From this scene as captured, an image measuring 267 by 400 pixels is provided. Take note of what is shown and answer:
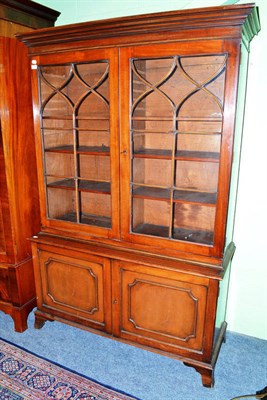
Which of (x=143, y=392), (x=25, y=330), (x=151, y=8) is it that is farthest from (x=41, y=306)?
(x=151, y=8)

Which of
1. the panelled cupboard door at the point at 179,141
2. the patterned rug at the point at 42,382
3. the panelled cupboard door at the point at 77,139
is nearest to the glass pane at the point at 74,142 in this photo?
the panelled cupboard door at the point at 77,139

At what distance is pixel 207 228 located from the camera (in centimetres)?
179

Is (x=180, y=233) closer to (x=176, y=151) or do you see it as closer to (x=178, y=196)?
(x=178, y=196)

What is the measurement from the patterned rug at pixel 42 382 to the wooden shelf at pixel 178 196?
994 mm

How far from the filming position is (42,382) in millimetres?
1638

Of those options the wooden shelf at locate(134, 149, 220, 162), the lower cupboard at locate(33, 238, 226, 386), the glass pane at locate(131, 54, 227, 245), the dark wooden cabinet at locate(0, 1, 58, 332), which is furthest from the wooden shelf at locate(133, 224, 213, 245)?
the dark wooden cabinet at locate(0, 1, 58, 332)

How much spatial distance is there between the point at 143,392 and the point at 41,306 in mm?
820

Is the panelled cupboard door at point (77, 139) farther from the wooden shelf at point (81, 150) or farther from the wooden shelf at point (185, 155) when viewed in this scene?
the wooden shelf at point (185, 155)

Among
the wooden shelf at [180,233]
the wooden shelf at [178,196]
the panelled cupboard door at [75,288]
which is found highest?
the wooden shelf at [178,196]

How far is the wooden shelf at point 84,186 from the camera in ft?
5.72

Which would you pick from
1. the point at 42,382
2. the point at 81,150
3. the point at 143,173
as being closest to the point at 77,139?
the point at 81,150

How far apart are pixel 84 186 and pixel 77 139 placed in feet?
0.96

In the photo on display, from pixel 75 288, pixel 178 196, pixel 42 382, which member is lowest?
pixel 42 382

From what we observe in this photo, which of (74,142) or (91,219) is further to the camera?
(91,219)
